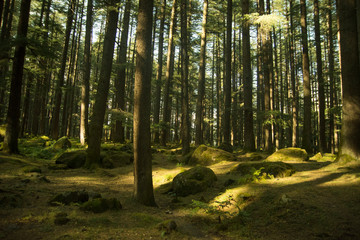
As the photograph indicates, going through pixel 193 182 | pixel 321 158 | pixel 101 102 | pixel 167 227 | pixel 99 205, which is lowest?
pixel 167 227

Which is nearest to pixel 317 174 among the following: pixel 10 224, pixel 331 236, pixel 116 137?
pixel 331 236

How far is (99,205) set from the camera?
4504 millimetres

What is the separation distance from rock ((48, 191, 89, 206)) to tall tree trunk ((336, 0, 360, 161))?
325 inches

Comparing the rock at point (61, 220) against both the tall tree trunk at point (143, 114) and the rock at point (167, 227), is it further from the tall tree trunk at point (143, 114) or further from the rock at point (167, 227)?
the tall tree trunk at point (143, 114)

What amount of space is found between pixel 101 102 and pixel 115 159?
144 inches

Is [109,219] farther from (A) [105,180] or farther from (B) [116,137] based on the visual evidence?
(B) [116,137]

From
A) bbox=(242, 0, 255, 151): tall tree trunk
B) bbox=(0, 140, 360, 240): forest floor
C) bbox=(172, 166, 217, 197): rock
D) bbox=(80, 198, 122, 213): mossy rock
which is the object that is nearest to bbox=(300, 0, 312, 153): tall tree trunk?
bbox=(242, 0, 255, 151): tall tree trunk

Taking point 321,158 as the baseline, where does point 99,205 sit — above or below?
below

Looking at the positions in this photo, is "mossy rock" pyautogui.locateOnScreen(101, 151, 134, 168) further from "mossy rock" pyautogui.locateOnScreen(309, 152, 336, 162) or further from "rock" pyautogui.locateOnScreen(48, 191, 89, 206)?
"mossy rock" pyautogui.locateOnScreen(309, 152, 336, 162)

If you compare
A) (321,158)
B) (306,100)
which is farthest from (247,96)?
(321,158)

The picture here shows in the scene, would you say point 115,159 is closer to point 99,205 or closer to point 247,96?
point 99,205

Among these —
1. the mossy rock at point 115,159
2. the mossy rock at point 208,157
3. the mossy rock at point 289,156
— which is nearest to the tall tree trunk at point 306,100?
the mossy rock at point 289,156

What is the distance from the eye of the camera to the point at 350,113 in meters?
6.91

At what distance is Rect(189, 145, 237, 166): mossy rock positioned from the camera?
10.7 meters
